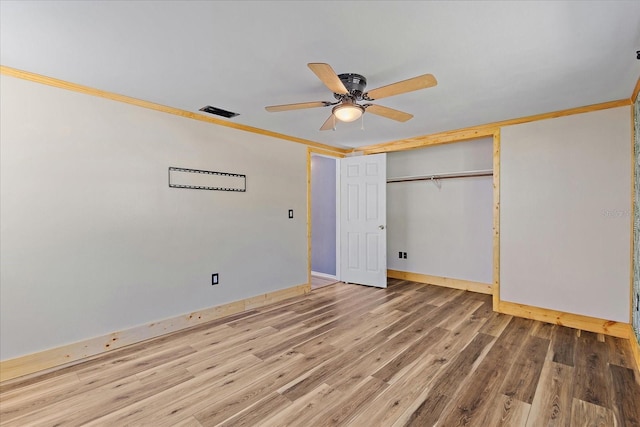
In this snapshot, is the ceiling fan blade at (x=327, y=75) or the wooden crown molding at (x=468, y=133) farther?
the wooden crown molding at (x=468, y=133)

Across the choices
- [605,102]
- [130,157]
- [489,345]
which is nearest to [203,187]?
[130,157]

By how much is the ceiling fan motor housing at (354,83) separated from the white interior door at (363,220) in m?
2.44

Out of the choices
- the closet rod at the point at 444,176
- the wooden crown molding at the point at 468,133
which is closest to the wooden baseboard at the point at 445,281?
the closet rod at the point at 444,176

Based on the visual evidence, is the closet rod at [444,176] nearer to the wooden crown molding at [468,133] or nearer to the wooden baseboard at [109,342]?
the wooden crown molding at [468,133]

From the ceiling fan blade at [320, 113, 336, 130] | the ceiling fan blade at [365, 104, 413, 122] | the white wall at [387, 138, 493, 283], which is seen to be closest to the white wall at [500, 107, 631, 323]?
the white wall at [387, 138, 493, 283]

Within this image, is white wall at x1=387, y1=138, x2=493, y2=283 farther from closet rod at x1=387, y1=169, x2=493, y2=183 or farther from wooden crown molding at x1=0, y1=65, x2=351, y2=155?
wooden crown molding at x1=0, y1=65, x2=351, y2=155

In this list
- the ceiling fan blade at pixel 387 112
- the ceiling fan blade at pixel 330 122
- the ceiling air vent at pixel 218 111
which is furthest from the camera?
the ceiling air vent at pixel 218 111

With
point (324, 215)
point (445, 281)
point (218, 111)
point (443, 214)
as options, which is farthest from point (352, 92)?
point (445, 281)

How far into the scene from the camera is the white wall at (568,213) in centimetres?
300

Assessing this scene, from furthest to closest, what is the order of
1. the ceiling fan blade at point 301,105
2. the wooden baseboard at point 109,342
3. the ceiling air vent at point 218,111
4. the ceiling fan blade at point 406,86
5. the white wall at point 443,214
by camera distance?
1. the white wall at point 443,214
2. the ceiling air vent at point 218,111
3. the ceiling fan blade at point 301,105
4. the wooden baseboard at point 109,342
5. the ceiling fan blade at point 406,86

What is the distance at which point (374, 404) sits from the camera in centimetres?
195

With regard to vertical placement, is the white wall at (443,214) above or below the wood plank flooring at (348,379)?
above

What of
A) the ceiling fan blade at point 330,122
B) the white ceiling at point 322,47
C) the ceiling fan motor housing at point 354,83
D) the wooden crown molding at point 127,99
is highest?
the white ceiling at point 322,47

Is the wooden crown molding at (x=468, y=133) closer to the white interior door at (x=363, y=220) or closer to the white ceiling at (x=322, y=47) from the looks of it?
the white ceiling at (x=322, y=47)
